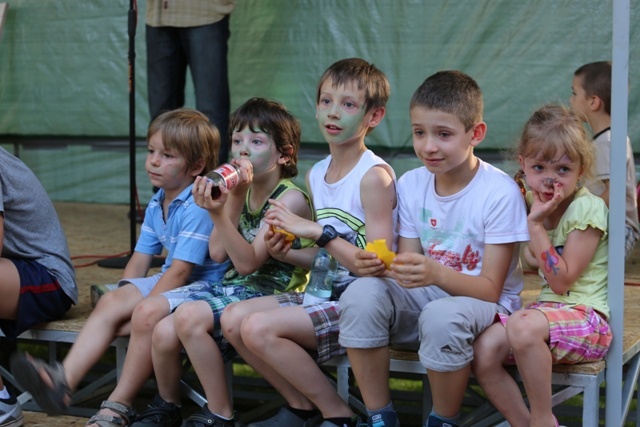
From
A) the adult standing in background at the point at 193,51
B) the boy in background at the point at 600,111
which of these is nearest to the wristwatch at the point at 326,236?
the boy in background at the point at 600,111

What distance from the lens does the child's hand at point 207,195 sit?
328 centimetres

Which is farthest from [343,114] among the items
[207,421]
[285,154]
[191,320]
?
[207,421]

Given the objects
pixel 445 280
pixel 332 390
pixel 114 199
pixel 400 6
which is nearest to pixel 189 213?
pixel 332 390

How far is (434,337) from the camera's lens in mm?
2947

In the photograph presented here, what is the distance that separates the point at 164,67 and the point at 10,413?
248 centimetres

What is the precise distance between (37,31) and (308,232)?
13.8ft

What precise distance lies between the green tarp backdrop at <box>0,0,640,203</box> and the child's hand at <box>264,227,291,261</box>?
2933 millimetres

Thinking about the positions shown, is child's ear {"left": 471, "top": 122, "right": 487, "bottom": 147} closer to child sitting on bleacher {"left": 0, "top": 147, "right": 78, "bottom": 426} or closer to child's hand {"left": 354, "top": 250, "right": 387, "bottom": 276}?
child's hand {"left": 354, "top": 250, "right": 387, "bottom": 276}

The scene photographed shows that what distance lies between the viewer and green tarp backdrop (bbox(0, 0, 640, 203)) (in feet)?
19.2

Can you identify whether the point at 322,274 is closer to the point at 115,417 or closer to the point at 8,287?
the point at 115,417

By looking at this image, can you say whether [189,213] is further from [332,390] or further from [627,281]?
[627,281]

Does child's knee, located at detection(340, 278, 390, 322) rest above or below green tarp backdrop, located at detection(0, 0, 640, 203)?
below

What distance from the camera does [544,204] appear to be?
3037 mm

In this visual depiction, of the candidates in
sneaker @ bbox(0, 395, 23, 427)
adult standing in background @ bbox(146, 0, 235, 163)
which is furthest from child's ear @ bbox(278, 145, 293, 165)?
adult standing in background @ bbox(146, 0, 235, 163)
